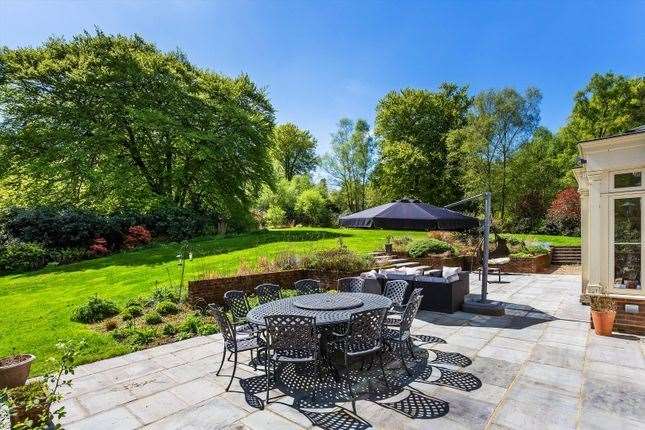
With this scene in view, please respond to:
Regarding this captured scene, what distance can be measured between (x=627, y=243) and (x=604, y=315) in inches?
55.4

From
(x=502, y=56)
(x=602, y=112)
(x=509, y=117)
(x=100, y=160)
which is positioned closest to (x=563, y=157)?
(x=602, y=112)

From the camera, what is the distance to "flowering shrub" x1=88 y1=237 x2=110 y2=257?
14.3 metres

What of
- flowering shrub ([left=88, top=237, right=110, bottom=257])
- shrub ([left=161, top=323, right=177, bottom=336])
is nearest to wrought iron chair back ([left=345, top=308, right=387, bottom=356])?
shrub ([left=161, top=323, right=177, bottom=336])

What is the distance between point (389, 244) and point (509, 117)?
50.0ft

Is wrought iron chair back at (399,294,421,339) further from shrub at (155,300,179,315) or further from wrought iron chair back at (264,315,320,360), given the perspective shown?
shrub at (155,300,179,315)

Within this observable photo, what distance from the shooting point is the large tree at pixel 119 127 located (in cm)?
1647

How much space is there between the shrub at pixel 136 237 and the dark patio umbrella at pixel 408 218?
12.8 m

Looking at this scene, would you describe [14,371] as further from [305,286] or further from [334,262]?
[334,262]

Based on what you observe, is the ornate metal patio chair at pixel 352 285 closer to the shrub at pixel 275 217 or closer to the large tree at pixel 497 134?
the large tree at pixel 497 134

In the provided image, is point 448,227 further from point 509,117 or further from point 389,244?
point 509,117

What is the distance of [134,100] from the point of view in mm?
18031

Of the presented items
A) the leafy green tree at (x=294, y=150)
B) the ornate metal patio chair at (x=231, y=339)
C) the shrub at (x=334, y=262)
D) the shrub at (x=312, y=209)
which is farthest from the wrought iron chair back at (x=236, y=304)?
the leafy green tree at (x=294, y=150)

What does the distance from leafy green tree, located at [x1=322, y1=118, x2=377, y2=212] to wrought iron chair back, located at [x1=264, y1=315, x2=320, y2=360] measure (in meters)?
29.7

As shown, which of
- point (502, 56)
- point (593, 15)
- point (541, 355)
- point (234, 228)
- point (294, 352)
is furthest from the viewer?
point (234, 228)
